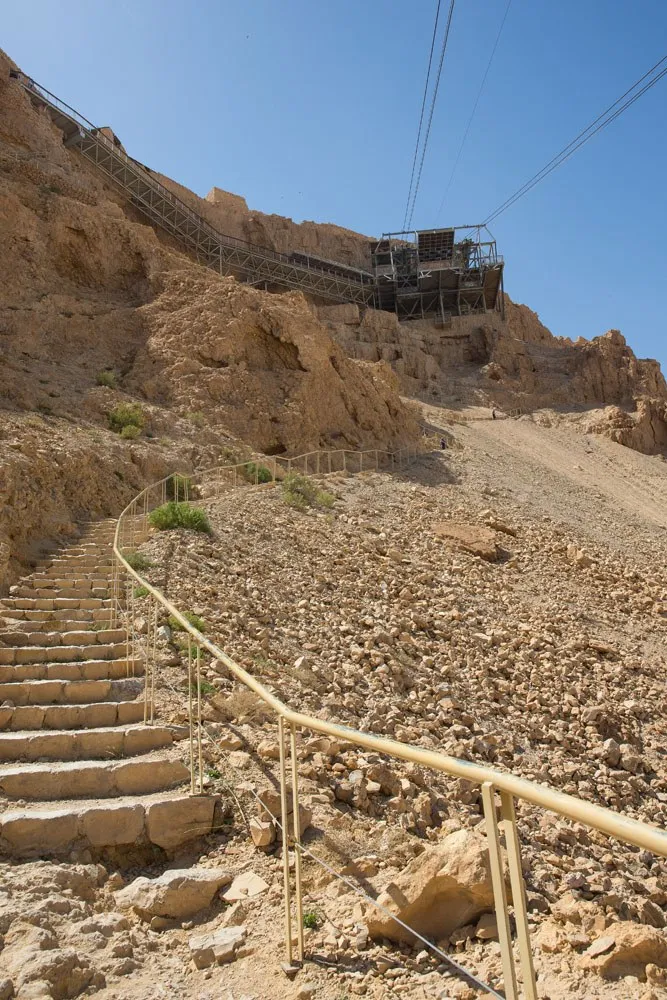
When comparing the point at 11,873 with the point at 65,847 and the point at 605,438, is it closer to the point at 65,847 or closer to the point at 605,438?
the point at 65,847

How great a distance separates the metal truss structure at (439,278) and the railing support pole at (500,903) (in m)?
45.3

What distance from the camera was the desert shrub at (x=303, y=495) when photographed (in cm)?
1533

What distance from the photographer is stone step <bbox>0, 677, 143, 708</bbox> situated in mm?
6289

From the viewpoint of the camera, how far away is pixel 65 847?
4.28 meters

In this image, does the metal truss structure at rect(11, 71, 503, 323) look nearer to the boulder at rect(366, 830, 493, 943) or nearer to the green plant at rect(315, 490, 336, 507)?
the green plant at rect(315, 490, 336, 507)

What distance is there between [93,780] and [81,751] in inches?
22.5

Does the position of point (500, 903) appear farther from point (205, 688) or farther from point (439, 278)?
point (439, 278)

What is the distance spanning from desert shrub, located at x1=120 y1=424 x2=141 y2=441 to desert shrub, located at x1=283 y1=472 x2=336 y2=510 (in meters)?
4.22

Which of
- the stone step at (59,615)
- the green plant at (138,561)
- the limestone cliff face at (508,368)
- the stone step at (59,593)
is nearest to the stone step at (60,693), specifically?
the stone step at (59,615)

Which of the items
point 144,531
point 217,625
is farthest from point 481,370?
point 217,625

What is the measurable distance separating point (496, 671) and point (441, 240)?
1709 inches

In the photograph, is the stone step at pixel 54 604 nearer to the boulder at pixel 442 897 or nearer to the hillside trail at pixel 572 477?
the boulder at pixel 442 897

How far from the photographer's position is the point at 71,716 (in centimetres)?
596

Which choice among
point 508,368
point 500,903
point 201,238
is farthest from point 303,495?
point 508,368
